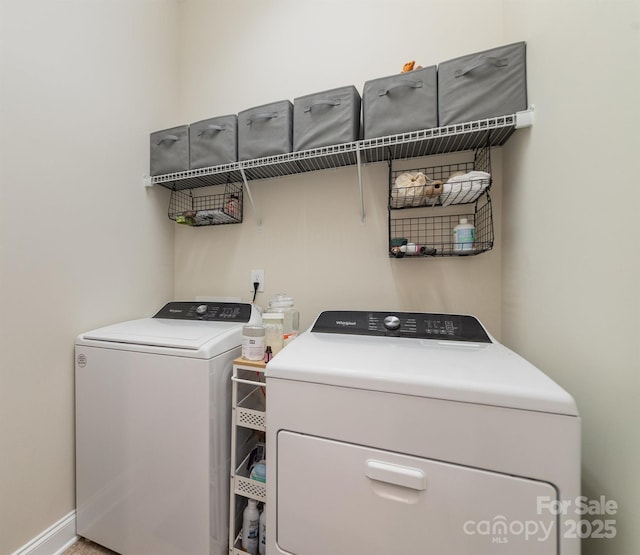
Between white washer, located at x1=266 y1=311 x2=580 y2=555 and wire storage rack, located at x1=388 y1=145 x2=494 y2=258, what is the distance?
1.93ft

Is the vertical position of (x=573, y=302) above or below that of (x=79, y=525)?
above

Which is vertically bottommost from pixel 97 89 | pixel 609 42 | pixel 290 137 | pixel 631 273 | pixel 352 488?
pixel 352 488

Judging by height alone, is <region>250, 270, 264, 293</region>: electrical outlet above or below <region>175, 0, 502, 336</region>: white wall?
below

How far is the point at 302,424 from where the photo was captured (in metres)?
0.77

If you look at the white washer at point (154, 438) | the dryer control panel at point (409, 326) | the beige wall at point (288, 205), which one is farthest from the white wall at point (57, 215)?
the dryer control panel at point (409, 326)

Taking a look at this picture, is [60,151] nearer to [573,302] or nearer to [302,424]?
[302,424]

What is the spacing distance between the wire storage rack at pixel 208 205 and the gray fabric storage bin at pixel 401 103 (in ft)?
2.98

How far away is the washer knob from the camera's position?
111 centimetres

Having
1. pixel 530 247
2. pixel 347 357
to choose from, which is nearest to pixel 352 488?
pixel 347 357

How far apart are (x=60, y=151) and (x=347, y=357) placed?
1553 mm

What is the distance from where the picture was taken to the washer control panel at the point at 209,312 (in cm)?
147

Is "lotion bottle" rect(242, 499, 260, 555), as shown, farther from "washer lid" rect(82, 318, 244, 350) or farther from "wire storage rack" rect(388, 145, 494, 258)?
"wire storage rack" rect(388, 145, 494, 258)

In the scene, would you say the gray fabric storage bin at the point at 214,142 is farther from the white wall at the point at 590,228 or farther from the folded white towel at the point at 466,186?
the white wall at the point at 590,228

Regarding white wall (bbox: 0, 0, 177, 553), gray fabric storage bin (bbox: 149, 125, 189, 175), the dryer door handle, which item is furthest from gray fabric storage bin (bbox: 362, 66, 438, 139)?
white wall (bbox: 0, 0, 177, 553)
